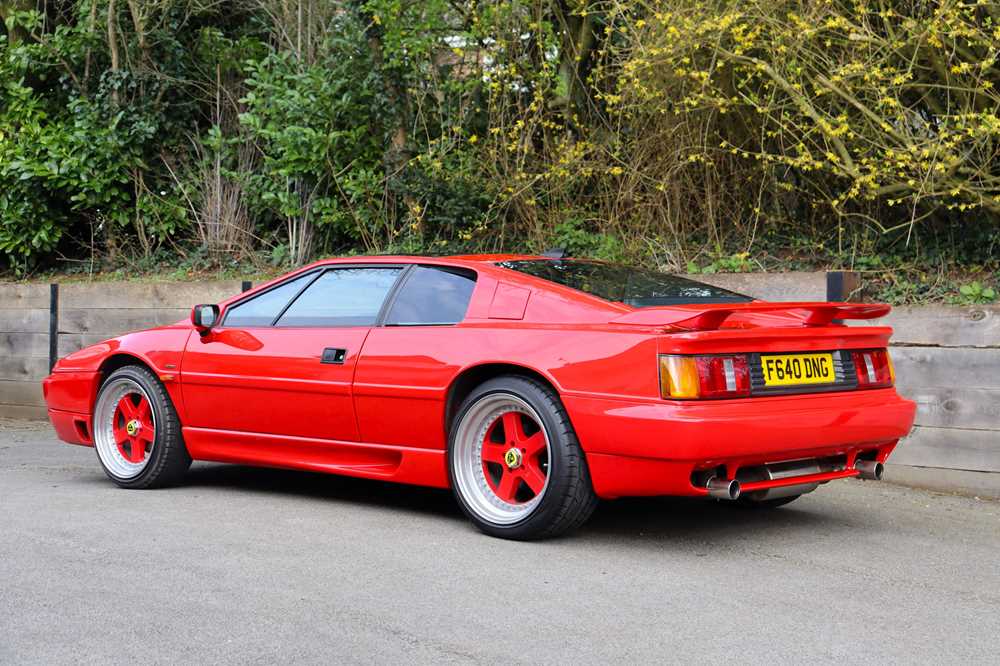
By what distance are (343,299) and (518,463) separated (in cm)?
147

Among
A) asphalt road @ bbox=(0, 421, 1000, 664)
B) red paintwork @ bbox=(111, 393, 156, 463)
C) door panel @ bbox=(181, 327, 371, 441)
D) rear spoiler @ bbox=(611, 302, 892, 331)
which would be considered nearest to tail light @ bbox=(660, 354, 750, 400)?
rear spoiler @ bbox=(611, 302, 892, 331)

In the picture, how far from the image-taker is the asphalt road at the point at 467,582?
3.80 m

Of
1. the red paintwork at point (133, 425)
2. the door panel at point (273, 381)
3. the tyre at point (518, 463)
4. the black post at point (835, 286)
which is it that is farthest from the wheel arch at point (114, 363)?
the black post at point (835, 286)

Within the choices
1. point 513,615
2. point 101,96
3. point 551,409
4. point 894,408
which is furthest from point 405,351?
point 101,96

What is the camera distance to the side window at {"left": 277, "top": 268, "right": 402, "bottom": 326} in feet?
20.0

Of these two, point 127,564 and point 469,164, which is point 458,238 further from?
point 127,564

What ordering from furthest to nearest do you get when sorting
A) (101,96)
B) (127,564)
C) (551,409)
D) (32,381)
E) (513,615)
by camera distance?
(101,96) → (32,381) → (551,409) → (127,564) → (513,615)

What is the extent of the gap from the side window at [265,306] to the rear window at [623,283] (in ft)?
4.28

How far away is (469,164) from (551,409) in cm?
560

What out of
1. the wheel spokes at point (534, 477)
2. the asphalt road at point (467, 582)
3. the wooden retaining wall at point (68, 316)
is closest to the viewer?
the asphalt road at point (467, 582)

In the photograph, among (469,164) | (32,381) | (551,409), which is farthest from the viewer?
(32,381)

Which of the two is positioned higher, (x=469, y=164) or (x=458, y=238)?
(x=469, y=164)

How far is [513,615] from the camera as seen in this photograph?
13.6ft

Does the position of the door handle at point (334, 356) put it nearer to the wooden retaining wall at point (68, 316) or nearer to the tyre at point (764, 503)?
the tyre at point (764, 503)
